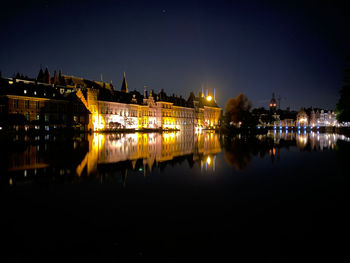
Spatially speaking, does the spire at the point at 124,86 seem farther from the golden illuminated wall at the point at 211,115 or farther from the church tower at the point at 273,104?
the church tower at the point at 273,104

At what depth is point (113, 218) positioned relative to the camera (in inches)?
222

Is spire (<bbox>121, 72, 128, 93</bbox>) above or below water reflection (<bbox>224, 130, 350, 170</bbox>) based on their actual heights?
above

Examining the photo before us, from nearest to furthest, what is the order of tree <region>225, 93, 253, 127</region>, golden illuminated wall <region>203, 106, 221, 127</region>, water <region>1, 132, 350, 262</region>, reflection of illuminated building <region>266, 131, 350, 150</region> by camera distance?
water <region>1, 132, 350, 262</region> → reflection of illuminated building <region>266, 131, 350, 150</region> → tree <region>225, 93, 253, 127</region> → golden illuminated wall <region>203, 106, 221, 127</region>

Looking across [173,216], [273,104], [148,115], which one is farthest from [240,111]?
[273,104]

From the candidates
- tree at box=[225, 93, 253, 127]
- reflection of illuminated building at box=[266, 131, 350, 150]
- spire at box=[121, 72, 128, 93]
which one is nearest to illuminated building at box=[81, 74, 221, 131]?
spire at box=[121, 72, 128, 93]

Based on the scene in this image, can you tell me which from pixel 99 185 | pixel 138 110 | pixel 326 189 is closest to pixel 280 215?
pixel 326 189

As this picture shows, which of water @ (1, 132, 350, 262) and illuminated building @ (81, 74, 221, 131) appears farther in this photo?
illuminated building @ (81, 74, 221, 131)

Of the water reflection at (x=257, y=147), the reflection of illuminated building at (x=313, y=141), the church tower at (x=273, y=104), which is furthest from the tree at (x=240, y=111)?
the church tower at (x=273, y=104)

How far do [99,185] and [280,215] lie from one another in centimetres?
583

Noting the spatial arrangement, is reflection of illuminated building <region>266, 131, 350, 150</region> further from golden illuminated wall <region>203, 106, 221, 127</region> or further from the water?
golden illuminated wall <region>203, 106, 221, 127</region>

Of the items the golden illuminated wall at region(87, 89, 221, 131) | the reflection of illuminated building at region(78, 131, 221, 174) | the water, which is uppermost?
the golden illuminated wall at region(87, 89, 221, 131)

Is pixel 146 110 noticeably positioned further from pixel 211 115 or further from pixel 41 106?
pixel 211 115

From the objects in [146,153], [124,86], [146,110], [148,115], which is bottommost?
[146,153]

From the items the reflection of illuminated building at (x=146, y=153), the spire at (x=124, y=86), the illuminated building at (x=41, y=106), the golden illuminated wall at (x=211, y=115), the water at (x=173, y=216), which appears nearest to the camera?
the water at (x=173, y=216)
